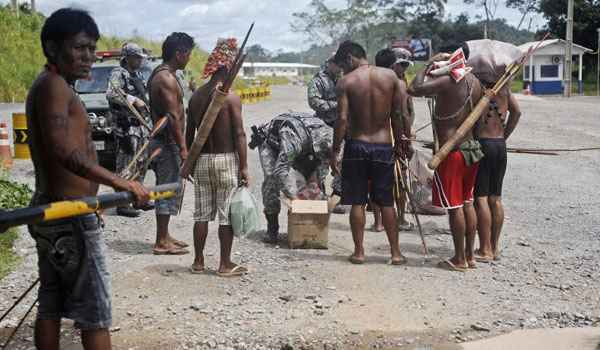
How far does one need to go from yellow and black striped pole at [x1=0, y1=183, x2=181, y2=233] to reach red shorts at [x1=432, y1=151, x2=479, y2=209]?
3322 millimetres

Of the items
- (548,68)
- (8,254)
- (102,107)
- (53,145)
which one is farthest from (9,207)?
(548,68)

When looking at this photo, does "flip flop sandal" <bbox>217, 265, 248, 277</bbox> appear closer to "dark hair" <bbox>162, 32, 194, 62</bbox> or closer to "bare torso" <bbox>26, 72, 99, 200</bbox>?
"dark hair" <bbox>162, 32, 194, 62</bbox>

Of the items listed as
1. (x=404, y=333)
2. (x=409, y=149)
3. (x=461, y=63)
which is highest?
(x=461, y=63)

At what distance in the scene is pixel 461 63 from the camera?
625 centimetres

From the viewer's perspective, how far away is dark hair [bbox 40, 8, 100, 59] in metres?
3.44

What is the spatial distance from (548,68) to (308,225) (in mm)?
43371

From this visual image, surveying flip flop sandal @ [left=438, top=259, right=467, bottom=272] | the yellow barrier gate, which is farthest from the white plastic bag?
the yellow barrier gate

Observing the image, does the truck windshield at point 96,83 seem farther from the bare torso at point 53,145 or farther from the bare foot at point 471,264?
the bare torso at point 53,145

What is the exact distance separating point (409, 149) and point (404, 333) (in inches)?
98.7

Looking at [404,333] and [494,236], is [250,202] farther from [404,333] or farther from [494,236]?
[494,236]

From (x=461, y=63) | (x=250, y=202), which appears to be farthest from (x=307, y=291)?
(x=461, y=63)

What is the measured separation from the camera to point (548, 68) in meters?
46.9

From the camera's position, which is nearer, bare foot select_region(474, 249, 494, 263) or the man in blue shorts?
the man in blue shorts

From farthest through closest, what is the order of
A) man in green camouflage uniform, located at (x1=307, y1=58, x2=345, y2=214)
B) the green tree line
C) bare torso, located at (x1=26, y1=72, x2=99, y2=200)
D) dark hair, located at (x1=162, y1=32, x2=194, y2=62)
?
the green tree line
man in green camouflage uniform, located at (x1=307, y1=58, x2=345, y2=214)
dark hair, located at (x1=162, y1=32, x2=194, y2=62)
bare torso, located at (x1=26, y1=72, x2=99, y2=200)
